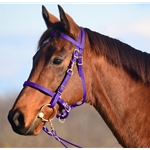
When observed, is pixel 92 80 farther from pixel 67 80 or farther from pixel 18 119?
pixel 18 119

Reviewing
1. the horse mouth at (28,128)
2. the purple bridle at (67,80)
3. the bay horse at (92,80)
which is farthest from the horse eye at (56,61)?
the horse mouth at (28,128)

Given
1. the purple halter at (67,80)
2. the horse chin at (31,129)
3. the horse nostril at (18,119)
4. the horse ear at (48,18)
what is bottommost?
the horse chin at (31,129)

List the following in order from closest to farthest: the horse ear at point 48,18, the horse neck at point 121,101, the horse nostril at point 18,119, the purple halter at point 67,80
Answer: the horse nostril at point 18,119 → the purple halter at point 67,80 → the horse neck at point 121,101 → the horse ear at point 48,18

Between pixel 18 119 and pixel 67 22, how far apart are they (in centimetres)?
145

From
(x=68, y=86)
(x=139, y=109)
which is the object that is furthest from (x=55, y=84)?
(x=139, y=109)

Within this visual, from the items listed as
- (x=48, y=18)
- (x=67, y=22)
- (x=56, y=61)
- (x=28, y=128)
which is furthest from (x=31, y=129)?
(x=48, y=18)

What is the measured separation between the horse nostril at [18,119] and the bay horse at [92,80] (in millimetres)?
193

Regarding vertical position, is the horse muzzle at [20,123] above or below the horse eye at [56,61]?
below

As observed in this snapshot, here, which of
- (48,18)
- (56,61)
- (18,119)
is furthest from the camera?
(48,18)

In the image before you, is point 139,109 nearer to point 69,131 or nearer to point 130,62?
point 130,62

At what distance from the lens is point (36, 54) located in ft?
13.9

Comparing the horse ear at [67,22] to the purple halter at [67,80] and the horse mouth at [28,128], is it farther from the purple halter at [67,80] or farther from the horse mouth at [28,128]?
the horse mouth at [28,128]

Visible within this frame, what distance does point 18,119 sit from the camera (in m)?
3.85

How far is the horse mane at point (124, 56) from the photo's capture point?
4.20 metres
